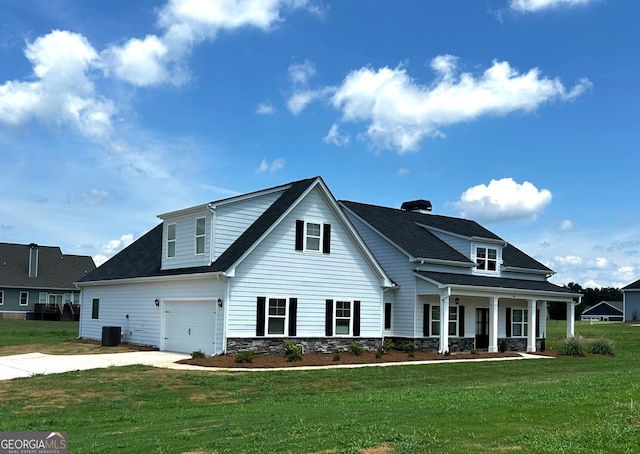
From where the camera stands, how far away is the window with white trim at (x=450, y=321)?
2922cm

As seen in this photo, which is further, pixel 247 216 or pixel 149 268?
pixel 149 268

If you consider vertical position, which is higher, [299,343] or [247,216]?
[247,216]

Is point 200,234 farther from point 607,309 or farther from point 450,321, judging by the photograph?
point 607,309

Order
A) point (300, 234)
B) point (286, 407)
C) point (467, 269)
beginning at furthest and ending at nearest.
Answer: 1. point (467, 269)
2. point (300, 234)
3. point (286, 407)

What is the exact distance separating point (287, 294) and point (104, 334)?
27.6 feet

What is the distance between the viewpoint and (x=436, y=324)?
2934 cm

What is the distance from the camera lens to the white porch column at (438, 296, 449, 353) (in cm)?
2734

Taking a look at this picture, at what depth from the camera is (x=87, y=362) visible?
20.7m

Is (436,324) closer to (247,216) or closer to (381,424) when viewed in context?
(247,216)

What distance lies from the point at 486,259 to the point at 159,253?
51.0 feet

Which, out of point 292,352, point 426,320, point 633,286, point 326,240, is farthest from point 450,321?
point 633,286

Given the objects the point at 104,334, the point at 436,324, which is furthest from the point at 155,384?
the point at 436,324

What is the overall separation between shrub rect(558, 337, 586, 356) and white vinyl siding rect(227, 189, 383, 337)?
30.0ft

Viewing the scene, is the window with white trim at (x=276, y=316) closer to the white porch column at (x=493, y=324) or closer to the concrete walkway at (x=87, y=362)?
the concrete walkway at (x=87, y=362)
